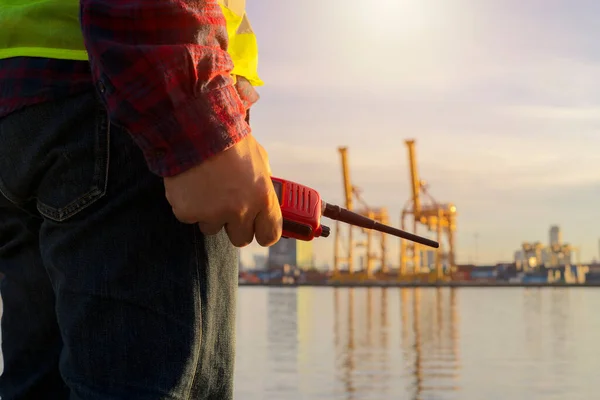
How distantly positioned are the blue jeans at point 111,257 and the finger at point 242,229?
37 millimetres

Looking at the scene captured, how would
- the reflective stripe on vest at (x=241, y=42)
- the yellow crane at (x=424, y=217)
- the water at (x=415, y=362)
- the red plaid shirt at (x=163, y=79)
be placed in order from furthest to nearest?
the yellow crane at (x=424, y=217) → the water at (x=415, y=362) → the reflective stripe on vest at (x=241, y=42) → the red plaid shirt at (x=163, y=79)

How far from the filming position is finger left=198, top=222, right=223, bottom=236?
683mm

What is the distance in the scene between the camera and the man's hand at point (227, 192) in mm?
659

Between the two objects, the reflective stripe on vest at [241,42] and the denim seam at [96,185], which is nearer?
the denim seam at [96,185]

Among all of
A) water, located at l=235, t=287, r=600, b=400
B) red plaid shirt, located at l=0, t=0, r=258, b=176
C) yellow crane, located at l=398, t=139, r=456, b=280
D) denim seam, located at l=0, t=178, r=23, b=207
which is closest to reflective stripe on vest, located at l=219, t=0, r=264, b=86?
red plaid shirt, located at l=0, t=0, r=258, b=176

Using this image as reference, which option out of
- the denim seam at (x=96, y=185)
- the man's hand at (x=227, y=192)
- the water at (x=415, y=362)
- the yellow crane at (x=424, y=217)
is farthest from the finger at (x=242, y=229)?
the yellow crane at (x=424, y=217)

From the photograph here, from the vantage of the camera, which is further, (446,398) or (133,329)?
(446,398)

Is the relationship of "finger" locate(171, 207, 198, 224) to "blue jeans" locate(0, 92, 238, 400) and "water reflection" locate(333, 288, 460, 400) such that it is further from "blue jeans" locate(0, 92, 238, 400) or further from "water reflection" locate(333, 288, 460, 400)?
"water reflection" locate(333, 288, 460, 400)

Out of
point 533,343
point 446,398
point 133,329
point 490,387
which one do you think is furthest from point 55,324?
point 533,343

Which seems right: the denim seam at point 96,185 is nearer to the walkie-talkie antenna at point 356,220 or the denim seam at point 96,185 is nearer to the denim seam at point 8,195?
the denim seam at point 8,195

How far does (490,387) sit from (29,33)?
11.4 feet

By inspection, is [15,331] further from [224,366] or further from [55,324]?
[224,366]

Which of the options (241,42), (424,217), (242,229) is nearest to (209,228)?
(242,229)

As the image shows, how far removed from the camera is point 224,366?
0.76 m
